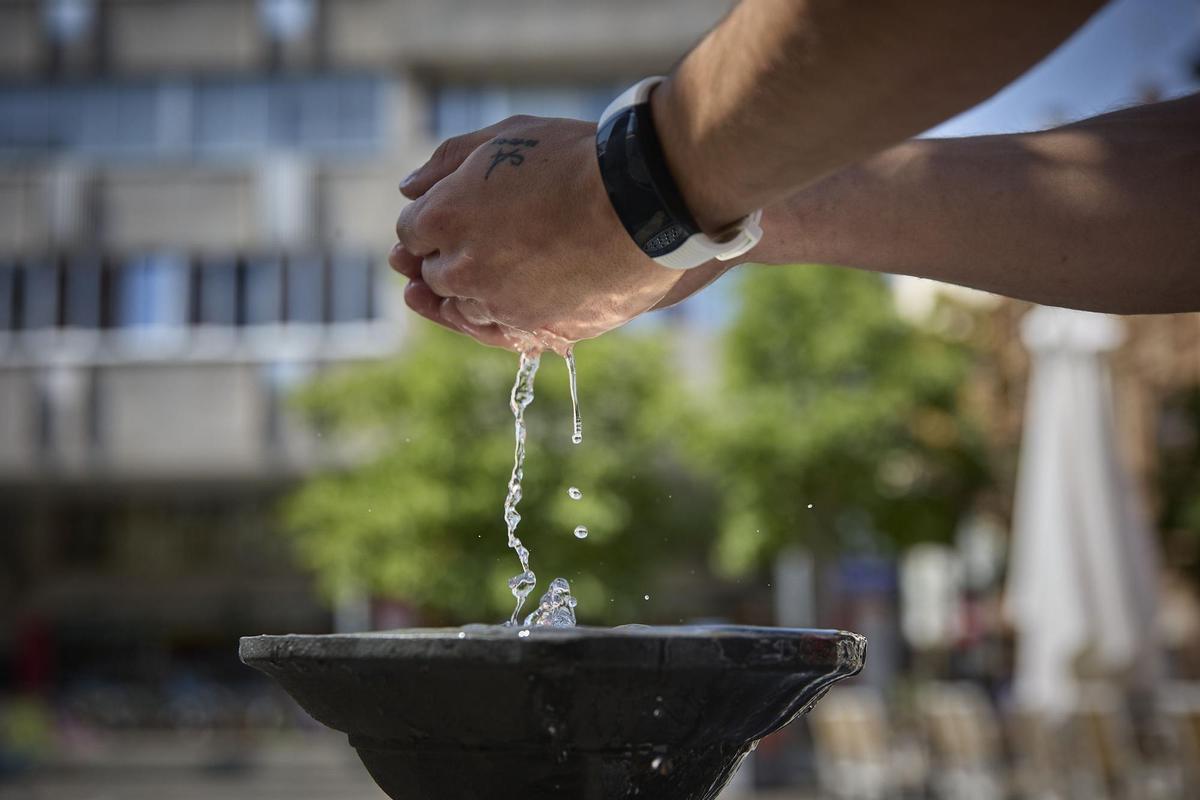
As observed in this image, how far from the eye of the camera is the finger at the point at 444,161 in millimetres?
1802

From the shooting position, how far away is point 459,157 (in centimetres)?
181


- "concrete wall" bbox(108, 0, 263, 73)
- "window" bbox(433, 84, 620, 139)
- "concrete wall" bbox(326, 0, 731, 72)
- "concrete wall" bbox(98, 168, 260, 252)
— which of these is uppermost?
"concrete wall" bbox(108, 0, 263, 73)

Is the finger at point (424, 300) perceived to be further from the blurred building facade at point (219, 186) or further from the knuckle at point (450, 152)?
the blurred building facade at point (219, 186)

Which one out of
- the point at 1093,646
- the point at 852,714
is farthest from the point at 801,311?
the point at 1093,646

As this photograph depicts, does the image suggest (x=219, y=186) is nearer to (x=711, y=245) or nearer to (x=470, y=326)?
(x=470, y=326)

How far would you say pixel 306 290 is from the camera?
1091 inches

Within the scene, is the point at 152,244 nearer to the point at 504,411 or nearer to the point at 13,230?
the point at 13,230

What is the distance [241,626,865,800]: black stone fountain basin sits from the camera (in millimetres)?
1411

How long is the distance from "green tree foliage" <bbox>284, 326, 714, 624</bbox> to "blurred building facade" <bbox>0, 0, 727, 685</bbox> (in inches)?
282

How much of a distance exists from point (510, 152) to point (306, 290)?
26.8m

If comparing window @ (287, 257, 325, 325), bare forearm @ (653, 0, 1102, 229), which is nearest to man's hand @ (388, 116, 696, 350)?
bare forearm @ (653, 0, 1102, 229)

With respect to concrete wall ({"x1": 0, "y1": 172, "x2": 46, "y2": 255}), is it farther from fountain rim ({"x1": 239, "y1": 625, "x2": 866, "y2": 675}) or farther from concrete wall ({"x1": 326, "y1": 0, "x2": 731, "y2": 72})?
fountain rim ({"x1": 239, "y1": 625, "x2": 866, "y2": 675})

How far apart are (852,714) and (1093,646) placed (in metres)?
2.66

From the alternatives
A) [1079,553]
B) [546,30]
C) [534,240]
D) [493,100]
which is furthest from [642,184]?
[493,100]
